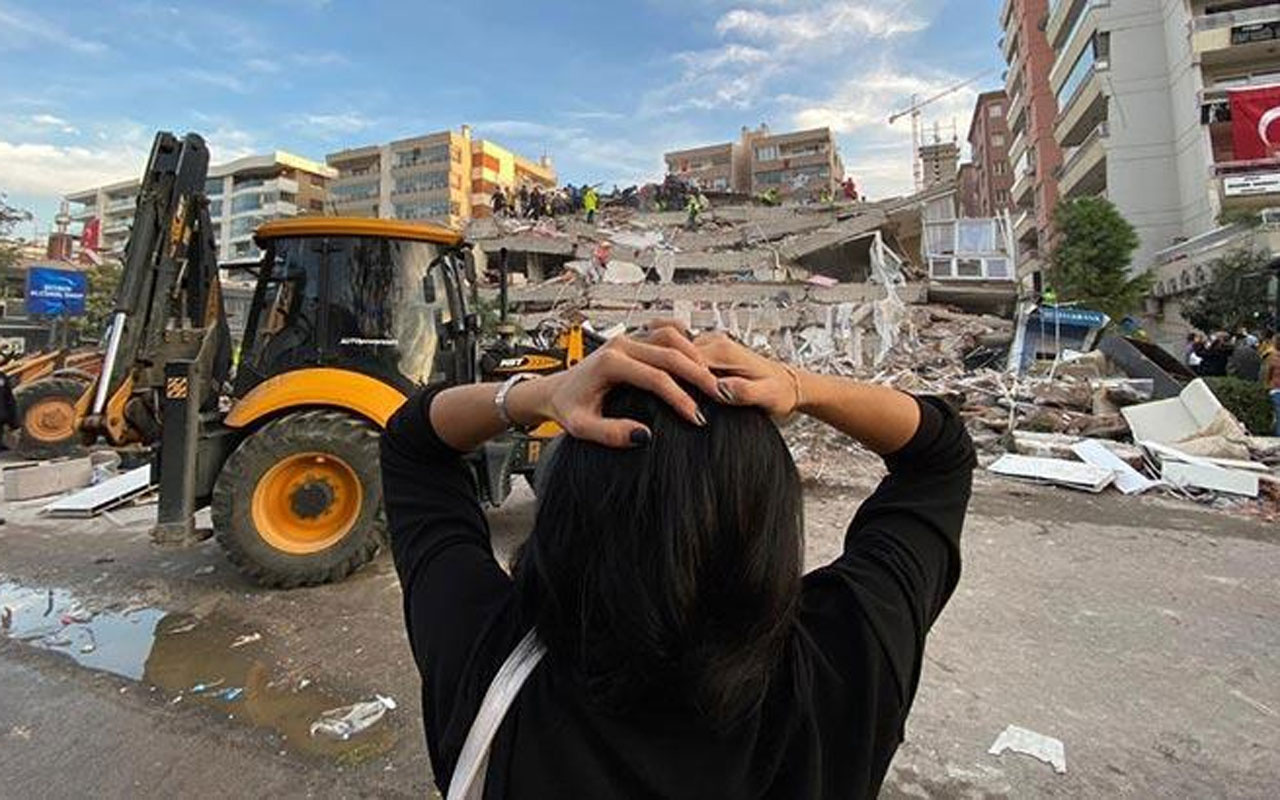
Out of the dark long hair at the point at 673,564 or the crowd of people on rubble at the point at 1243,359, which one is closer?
the dark long hair at the point at 673,564

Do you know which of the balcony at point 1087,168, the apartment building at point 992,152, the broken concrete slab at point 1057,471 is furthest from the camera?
the apartment building at point 992,152

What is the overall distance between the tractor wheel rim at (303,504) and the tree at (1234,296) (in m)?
21.3

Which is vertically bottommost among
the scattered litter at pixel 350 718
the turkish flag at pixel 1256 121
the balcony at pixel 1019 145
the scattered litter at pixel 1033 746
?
the scattered litter at pixel 1033 746

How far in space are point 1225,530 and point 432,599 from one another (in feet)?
24.1

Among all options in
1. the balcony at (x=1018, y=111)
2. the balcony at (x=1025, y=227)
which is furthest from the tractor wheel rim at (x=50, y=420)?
the balcony at (x=1018, y=111)

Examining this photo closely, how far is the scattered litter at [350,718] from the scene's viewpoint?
9.40 ft

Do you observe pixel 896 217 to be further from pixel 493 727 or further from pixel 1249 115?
pixel 493 727

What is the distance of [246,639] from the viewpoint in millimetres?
3766

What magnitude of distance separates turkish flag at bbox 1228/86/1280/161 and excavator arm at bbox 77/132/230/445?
3299cm

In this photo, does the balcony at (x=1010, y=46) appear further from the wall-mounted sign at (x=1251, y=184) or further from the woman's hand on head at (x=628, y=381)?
the woman's hand on head at (x=628, y=381)

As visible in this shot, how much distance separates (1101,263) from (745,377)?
2881 cm

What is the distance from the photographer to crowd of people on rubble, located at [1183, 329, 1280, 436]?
9766 millimetres

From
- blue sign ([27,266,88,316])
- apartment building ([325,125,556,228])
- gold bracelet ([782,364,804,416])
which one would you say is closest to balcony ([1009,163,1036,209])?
apartment building ([325,125,556,228])

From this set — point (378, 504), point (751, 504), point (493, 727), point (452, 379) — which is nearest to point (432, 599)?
point (493, 727)
